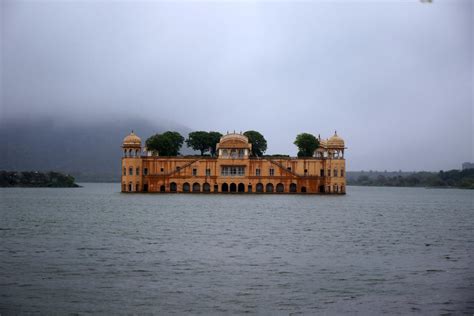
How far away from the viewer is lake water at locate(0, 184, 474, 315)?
19.1 metres

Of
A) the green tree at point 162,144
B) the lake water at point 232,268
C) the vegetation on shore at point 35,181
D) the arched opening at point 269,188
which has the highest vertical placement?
the green tree at point 162,144

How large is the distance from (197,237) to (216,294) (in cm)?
1413

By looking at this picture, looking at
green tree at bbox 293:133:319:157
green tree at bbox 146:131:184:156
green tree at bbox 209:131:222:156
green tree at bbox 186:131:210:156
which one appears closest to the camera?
green tree at bbox 146:131:184:156

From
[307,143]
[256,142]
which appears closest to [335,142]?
[307,143]

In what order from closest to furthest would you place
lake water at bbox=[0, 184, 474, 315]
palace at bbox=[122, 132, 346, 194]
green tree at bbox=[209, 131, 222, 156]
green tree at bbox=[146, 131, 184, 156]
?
1. lake water at bbox=[0, 184, 474, 315]
2. palace at bbox=[122, 132, 346, 194]
3. green tree at bbox=[146, 131, 184, 156]
4. green tree at bbox=[209, 131, 222, 156]

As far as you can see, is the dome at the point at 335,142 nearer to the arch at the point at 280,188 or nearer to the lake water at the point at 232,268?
the arch at the point at 280,188

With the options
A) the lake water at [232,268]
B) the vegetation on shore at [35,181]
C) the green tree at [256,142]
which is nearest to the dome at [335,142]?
the green tree at [256,142]

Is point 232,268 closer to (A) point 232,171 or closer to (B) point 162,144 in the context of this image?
(A) point 232,171

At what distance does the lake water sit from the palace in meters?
49.9

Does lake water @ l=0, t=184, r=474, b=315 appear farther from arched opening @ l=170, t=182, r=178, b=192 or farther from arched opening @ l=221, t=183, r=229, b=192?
arched opening @ l=221, t=183, r=229, b=192

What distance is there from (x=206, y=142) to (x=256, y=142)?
27.9 feet

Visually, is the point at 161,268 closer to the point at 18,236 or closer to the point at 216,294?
the point at 216,294

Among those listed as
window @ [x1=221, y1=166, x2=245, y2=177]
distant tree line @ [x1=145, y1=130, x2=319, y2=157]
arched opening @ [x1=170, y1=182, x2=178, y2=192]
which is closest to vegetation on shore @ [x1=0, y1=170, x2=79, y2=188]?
distant tree line @ [x1=145, y1=130, x2=319, y2=157]

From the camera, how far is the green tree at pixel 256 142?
109 m
